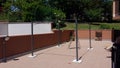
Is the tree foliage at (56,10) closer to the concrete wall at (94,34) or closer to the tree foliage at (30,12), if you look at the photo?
the tree foliage at (30,12)

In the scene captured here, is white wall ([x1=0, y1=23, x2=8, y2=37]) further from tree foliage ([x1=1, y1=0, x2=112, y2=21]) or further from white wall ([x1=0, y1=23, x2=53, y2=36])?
tree foliage ([x1=1, y1=0, x2=112, y2=21])

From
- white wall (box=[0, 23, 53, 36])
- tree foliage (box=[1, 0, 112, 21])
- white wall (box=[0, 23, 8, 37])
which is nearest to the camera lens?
white wall (box=[0, 23, 8, 37])

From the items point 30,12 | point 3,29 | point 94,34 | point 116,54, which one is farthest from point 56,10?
point 116,54

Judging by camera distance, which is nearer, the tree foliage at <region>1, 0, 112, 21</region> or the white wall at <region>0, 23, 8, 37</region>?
the white wall at <region>0, 23, 8, 37</region>

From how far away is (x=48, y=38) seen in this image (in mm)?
24078

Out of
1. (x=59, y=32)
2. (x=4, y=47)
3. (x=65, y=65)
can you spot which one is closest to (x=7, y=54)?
(x=4, y=47)

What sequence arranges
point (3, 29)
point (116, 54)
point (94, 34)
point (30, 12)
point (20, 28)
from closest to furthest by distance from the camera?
point (116, 54), point (3, 29), point (20, 28), point (94, 34), point (30, 12)

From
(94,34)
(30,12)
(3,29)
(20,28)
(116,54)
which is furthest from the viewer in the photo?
(30,12)

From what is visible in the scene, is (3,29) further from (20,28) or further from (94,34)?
(94,34)

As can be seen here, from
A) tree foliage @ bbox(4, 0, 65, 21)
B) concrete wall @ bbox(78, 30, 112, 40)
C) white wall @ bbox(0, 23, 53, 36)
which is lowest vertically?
concrete wall @ bbox(78, 30, 112, 40)

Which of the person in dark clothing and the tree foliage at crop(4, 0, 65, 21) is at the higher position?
the tree foliage at crop(4, 0, 65, 21)

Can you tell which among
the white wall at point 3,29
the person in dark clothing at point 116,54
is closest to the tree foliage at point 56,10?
the white wall at point 3,29

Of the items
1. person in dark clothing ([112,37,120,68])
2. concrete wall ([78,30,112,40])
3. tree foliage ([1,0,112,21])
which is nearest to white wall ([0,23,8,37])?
tree foliage ([1,0,112,21])

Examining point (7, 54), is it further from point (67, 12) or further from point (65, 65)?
point (67, 12)
